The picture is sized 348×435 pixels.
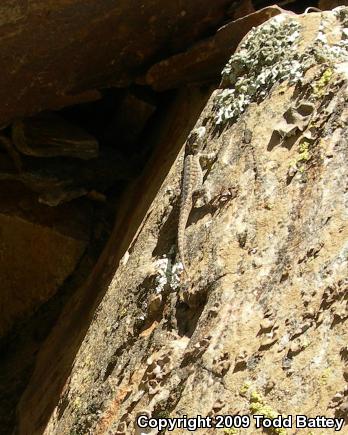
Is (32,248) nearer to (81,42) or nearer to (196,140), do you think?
(81,42)

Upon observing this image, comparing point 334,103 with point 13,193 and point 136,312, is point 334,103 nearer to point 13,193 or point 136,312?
point 136,312

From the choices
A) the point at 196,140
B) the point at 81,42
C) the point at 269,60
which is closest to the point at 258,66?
the point at 269,60

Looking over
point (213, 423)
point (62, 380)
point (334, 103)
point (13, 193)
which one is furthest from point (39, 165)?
point (213, 423)

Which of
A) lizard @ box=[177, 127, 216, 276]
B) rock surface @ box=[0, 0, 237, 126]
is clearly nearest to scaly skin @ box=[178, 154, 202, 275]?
lizard @ box=[177, 127, 216, 276]

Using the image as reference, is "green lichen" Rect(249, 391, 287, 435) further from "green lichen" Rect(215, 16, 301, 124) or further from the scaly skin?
"green lichen" Rect(215, 16, 301, 124)

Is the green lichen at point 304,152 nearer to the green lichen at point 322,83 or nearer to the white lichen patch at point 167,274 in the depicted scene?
the green lichen at point 322,83
